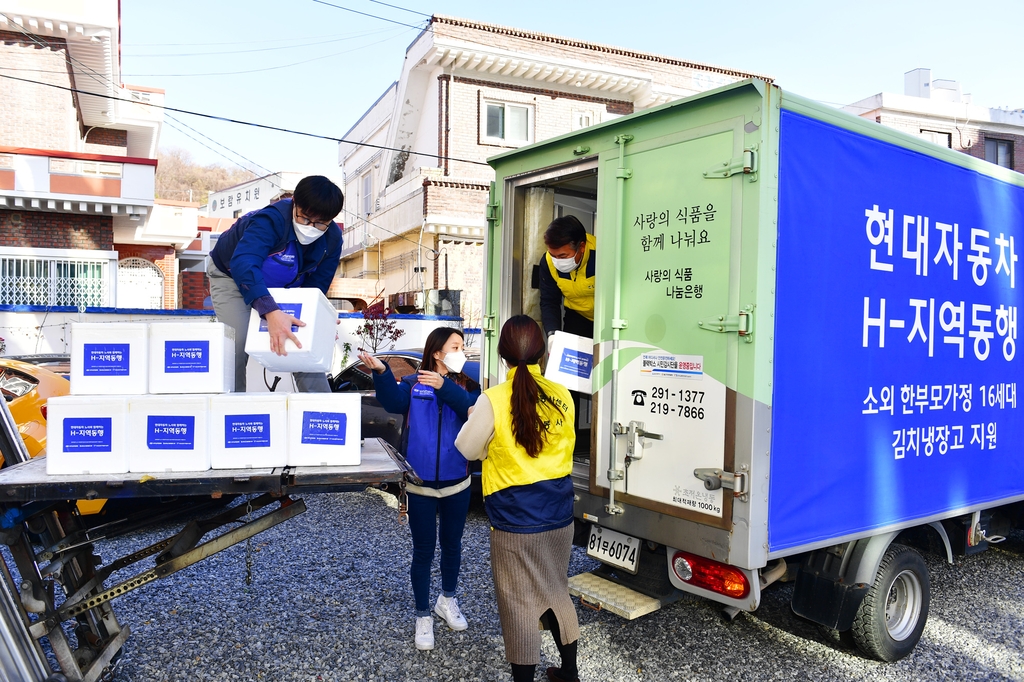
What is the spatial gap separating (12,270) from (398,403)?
646 inches

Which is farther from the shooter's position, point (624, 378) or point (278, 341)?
point (624, 378)

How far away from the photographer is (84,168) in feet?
53.3

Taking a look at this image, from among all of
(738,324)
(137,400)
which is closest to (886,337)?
(738,324)

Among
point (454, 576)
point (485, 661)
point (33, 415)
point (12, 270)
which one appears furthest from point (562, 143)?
point (12, 270)

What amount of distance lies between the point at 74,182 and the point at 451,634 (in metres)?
16.2

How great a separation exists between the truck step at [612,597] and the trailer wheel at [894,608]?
3.51 ft

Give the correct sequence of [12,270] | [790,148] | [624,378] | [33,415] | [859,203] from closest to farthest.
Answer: [790,148] → [859,203] → [624,378] → [33,415] → [12,270]

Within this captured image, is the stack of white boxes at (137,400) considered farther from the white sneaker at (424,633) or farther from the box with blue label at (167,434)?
the white sneaker at (424,633)

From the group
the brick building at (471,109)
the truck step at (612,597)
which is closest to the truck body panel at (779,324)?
the truck step at (612,597)

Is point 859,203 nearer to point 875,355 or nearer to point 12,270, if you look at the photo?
point 875,355

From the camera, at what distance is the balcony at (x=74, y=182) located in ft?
51.1

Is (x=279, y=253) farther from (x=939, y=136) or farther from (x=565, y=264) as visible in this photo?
(x=939, y=136)

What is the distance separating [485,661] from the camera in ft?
12.4

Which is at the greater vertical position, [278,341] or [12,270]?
[12,270]
